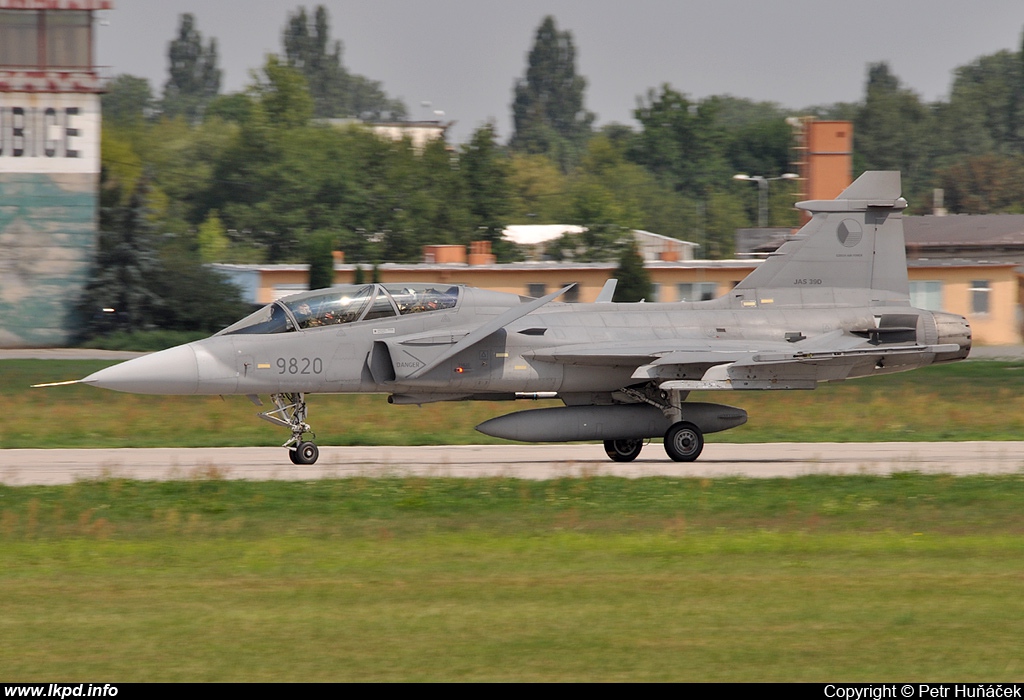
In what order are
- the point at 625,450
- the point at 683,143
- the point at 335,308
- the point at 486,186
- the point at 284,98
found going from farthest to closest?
the point at 683,143
the point at 284,98
the point at 486,186
the point at 625,450
the point at 335,308

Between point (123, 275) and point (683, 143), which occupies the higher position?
point (683, 143)

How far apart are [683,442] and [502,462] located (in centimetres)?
248

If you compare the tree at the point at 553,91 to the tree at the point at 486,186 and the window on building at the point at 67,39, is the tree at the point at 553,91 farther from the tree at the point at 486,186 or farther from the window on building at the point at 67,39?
the window on building at the point at 67,39

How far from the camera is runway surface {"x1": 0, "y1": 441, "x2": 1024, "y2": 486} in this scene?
52.3 ft

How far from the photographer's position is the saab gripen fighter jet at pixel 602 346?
16219 mm

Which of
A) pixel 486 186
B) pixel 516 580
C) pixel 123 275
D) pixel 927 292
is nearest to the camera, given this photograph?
pixel 516 580

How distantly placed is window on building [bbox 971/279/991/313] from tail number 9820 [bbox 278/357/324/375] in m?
41.4

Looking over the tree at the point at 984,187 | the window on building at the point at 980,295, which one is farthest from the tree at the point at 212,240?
the tree at the point at 984,187

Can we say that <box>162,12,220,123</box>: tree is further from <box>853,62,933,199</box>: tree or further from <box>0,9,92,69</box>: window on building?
<box>0,9,92,69</box>: window on building

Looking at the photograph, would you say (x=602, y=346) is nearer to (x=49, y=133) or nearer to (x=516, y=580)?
(x=516, y=580)

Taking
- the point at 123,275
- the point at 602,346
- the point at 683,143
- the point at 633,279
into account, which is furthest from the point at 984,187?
the point at 602,346

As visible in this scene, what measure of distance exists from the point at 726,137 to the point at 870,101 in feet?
76.8

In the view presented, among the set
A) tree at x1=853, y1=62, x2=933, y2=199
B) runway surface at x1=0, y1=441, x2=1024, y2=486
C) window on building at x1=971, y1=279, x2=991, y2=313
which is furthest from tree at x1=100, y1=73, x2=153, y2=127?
runway surface at x1=0, y1=441, x2=1024, y2=486

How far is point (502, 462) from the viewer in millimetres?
17828
